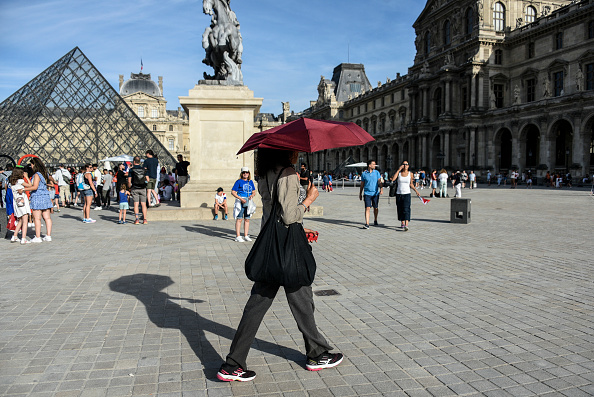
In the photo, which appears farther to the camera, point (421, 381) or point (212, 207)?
point (212, 207)

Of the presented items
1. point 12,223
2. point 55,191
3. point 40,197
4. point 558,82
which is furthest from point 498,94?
point 12,223

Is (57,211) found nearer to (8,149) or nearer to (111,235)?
(111,235)

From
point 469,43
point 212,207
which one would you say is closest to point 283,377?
A: point 212,207

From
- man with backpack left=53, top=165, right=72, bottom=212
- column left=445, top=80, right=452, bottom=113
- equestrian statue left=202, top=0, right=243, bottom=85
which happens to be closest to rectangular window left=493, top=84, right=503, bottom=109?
column left=445, top=80, right=452, bottom=113

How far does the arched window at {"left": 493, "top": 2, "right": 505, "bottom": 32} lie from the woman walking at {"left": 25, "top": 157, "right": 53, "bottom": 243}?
180 feet

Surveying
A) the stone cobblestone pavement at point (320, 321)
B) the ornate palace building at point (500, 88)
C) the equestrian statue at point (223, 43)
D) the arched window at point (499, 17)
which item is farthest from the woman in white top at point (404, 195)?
the arched window at point (499, 17)

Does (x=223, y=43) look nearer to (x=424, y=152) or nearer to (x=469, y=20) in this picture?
(x=469, y=20)

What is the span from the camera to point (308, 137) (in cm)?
325

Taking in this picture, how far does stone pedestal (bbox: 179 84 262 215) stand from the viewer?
13188 millimetres

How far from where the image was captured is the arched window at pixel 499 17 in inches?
2048

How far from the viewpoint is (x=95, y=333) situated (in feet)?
13.9

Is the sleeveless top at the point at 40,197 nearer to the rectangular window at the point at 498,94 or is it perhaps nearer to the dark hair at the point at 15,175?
the dark hair at the point at 15,175

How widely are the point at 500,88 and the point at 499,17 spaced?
8397mm

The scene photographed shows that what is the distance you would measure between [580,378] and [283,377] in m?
2.20
